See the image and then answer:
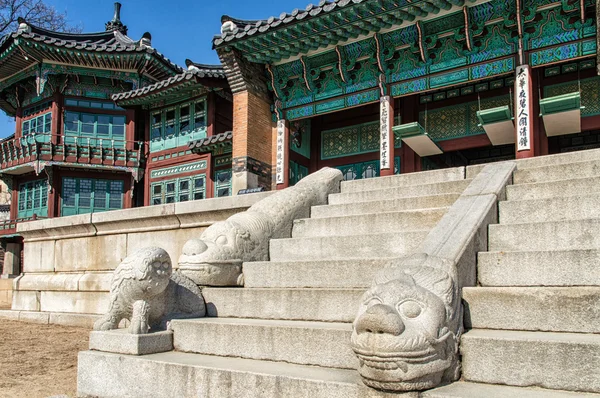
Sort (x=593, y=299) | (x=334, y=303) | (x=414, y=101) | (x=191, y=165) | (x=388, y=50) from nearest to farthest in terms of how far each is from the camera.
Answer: (x=593, y=299) → (x=334, y=303) → (x=388, y=50) → (x=414, y=101) → (x=191, y=165)

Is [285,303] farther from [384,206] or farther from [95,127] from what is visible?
[95,127]

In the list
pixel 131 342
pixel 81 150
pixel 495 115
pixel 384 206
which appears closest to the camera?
pixel 131 342

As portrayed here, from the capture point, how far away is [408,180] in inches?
241

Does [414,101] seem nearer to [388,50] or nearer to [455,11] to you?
[388,50]

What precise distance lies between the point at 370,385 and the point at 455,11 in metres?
10.9

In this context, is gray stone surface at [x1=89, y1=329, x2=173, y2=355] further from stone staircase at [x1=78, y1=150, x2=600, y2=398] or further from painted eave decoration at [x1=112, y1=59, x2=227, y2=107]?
painted eave decoration at [x1=112, y1=59, x2=227, y2=107]

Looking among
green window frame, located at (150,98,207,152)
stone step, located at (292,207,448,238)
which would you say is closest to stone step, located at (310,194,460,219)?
stone step, located at (292,207,448,238)

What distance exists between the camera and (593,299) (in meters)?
2.72

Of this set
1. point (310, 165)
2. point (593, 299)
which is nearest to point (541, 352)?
point (593, 299)

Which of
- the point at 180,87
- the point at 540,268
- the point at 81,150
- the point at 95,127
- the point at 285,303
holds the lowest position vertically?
the point at 285,303

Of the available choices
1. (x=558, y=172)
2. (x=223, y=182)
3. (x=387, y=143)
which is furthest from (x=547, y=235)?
(x=223, y=182)

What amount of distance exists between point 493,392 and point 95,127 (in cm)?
2403

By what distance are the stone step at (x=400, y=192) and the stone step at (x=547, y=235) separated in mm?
1360

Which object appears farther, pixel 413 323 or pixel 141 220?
pixel 141 220
